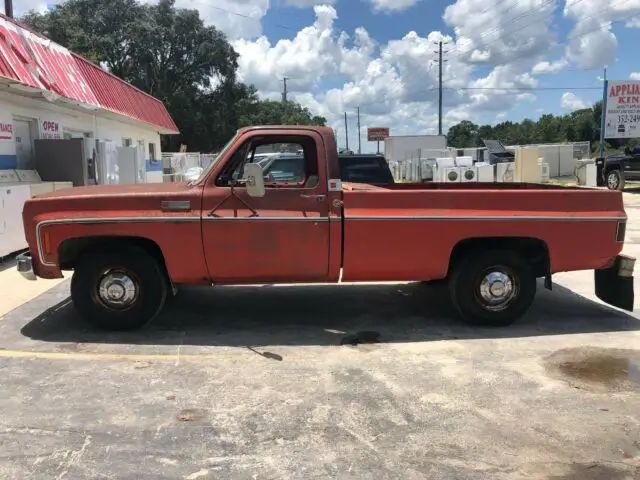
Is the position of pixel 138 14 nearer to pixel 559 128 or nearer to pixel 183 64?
pixel 183 64

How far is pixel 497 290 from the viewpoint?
6027 millimetres

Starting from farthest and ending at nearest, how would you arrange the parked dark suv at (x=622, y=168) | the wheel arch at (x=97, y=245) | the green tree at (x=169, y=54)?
the green tree at (x=169, y=54)
the parked dark suv at (x=622, y=168)
the wheel arch at (x=97, y=245)

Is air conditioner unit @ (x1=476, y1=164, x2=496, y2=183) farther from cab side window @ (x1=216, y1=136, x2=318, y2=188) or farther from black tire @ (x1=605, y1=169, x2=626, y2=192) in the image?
cab side window @ (x1=216, y1=136, x2=318, y2=188)

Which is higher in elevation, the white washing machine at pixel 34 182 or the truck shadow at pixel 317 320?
the white washing machine at pixel 34 182

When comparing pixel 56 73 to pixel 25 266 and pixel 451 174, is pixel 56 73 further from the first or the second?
pixel 451 174

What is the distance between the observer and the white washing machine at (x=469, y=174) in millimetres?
28781

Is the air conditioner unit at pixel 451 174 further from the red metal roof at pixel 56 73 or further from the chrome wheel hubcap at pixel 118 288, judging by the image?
the chrome wheel hubcap at pixel 118 288

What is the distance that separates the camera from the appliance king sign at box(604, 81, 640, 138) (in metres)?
28.2

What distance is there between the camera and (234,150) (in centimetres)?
580

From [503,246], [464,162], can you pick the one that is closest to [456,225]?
[503,246]

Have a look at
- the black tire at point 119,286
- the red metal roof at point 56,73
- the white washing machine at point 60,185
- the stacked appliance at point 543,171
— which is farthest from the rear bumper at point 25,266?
the stacked appliance at point 543,171

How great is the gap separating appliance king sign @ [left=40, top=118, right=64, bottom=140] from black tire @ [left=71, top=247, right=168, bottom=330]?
31.2ft

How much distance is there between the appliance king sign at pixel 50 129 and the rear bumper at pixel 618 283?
12.4m

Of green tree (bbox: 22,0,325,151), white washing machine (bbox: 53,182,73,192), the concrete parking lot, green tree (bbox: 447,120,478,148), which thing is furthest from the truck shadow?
green tree (bbox: 447,120,478,148)
